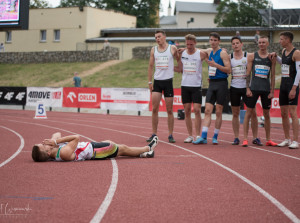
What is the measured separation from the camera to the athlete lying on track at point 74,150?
6.69 m

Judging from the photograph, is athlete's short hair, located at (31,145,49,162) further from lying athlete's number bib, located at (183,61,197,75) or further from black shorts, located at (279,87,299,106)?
black shorts, located at (279,87,299,106)

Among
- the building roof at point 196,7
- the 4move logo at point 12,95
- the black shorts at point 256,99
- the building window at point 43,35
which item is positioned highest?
the building roof at point 196,7

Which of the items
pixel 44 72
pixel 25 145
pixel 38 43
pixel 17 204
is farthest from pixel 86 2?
pixel 17 204

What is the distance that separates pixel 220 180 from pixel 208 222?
72.6 inches

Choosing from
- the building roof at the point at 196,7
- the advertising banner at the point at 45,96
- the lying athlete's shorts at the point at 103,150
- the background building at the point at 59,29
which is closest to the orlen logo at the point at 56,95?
the advertising banner at the point at 45,96

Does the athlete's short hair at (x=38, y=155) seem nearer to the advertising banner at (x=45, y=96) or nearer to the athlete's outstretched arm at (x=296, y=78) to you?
the athlete's outstretched arm at (x=296, y=78)

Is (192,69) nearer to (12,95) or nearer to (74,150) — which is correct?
(74,150)

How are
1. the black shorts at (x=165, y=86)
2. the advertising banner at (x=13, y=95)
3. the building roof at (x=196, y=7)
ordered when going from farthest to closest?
1. the building roof at (x=196, y=7)
2. the advertising banner at (x=13, y=95)
3. the black shorts at (x=165, y=86)

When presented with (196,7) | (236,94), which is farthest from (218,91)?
(196,7)

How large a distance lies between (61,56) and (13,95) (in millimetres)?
18410

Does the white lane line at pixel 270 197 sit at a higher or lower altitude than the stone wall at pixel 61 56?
lower

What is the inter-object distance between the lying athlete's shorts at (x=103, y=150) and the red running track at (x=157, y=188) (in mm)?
128

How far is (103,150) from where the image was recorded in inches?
279

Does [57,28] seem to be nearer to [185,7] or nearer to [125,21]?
[125,21]
